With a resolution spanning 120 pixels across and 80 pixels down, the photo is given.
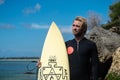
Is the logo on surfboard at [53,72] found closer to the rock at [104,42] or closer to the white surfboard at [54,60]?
the white surfboard at [54,60]

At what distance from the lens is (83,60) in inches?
239

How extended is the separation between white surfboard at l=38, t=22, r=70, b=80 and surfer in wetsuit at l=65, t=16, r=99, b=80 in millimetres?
315

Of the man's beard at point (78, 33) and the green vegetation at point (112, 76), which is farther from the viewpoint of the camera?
the green vegetation at point (112, 76)

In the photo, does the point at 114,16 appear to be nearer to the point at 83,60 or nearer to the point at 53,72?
the point at 53,72

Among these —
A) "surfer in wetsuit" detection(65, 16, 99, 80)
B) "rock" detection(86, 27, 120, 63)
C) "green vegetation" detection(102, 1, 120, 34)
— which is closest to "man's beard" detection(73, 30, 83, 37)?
"surfer in wetsuit" detection(65, 16, 99, 80)


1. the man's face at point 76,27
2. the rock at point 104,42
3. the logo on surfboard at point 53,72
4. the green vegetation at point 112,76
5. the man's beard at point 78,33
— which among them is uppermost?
the rock at point 104,42

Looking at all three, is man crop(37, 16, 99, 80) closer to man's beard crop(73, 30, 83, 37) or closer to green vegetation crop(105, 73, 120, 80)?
man's beard crop(73, 30, 83, 37)

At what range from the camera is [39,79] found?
6656 mm

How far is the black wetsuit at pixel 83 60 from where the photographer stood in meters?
6.05

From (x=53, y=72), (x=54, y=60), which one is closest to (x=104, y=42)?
(x=54, y=60)

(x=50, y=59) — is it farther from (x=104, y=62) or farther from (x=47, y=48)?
(x=104, y=62)

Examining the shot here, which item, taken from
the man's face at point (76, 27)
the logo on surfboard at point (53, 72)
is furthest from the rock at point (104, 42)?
the man's face at point (76, 27)

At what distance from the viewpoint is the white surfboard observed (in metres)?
6.52

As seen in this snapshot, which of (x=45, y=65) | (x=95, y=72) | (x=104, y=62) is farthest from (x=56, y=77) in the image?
(x=104, y=62)
